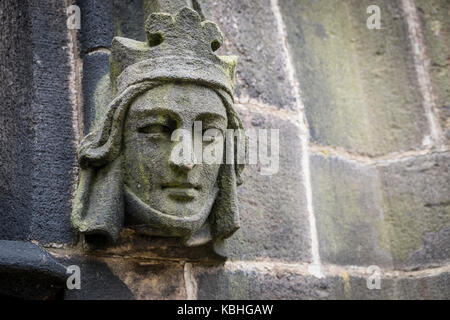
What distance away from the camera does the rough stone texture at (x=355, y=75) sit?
7.80ft

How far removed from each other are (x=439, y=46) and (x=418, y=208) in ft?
2.08

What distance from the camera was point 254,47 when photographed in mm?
2217

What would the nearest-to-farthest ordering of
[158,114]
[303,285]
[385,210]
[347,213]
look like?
[158,114], [303,285], [347,213], [385,210]

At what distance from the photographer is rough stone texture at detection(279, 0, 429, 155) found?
7.80 ft

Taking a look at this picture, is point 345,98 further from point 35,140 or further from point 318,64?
point 35,140

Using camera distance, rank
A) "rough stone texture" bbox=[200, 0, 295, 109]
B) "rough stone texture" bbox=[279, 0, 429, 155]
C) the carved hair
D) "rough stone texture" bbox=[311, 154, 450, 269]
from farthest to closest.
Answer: "rough stone texture" bbox=[279, 0, 429, 155] < "rough stone texture" bbox=[311, 154, 450, 269] < "rough stone texture" bbox=[200, 0, 295, 109] < the carved hair

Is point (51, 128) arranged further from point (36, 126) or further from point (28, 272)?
point (28, 272)

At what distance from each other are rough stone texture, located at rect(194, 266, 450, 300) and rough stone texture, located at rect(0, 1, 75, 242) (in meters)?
0.44

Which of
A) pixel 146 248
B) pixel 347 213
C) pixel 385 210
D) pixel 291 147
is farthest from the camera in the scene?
pixel 385 210

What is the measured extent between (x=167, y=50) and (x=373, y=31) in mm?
1202

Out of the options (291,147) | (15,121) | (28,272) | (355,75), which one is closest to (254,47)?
(291,147)

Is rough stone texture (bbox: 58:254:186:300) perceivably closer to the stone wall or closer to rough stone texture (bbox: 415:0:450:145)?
the stone wall

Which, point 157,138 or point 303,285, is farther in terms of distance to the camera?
point 303,285

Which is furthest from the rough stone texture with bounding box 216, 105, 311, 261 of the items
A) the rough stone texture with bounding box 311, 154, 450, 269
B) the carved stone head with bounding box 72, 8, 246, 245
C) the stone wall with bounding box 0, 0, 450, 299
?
the carved stone head with bounding box 72, 8, 246, 245
